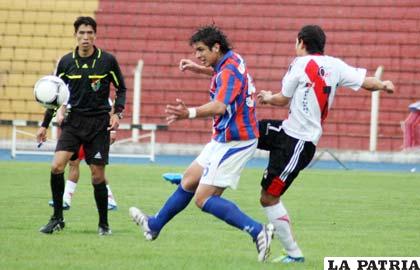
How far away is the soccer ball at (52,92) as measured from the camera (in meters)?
11.4

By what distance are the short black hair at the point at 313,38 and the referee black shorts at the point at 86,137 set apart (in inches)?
113

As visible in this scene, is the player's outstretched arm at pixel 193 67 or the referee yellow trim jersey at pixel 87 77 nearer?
the player's outstretched arm at pixel 193 67

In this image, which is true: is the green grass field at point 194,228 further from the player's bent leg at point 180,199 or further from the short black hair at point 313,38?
the short black hair at point 313,38

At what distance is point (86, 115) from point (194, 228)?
5.45 ft

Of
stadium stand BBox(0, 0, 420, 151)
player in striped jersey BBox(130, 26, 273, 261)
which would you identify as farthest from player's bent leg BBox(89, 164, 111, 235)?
stadium stand BBox(0, 0, 420, 151)

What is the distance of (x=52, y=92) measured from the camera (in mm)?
11430


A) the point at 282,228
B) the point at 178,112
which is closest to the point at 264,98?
the point at 178,112

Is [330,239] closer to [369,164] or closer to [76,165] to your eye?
[76,165]

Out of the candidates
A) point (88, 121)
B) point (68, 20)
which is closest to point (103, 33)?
point (68, 20)

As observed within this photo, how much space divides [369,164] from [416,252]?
16893 mm

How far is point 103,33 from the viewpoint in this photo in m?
31.9

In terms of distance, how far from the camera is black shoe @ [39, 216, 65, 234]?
11.5 metres

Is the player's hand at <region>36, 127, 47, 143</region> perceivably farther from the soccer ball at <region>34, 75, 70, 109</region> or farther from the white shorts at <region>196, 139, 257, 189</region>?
the white shorts at <region>196, 139, 257, 189</region>

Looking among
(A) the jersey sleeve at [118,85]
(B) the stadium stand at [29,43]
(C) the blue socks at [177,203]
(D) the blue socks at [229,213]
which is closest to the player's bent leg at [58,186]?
(A) the jersey sleeve at [118,85]
